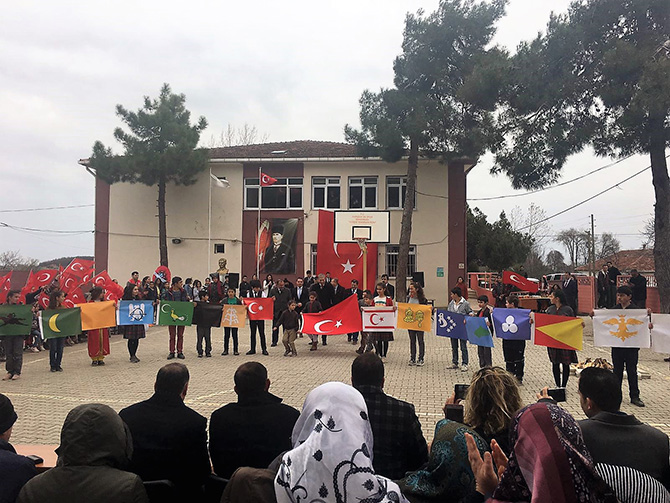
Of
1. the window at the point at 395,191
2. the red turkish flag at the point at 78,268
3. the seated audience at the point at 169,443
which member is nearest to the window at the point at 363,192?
the window at the point at 395,191

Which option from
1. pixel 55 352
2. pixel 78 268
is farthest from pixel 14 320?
pixel 78 268

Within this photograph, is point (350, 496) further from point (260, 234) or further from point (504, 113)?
point (260, 234)

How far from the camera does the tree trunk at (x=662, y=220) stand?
61.6 ft

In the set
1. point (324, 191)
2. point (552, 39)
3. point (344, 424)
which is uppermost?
point (552, 39)

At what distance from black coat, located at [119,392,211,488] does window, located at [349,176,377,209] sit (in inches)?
1074

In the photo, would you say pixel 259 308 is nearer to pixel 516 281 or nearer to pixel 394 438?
pixel 394 438

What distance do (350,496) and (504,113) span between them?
72.6 feet

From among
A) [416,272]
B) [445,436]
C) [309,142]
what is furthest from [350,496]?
[309,142]

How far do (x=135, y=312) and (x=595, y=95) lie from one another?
57.4 feet

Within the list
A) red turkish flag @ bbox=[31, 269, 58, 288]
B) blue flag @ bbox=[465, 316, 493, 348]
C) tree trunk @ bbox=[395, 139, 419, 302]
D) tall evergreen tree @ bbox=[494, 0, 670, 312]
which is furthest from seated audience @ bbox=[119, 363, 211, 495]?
tree trunk @ bbox=[395, 139, 419, 302]

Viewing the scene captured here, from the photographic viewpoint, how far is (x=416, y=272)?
2917cm

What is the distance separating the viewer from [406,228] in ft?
88.8

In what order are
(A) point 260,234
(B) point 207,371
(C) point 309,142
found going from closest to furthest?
(B) point 207,371
(A) point 260,234
(C) point 309,142

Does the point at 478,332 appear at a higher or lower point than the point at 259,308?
lower
